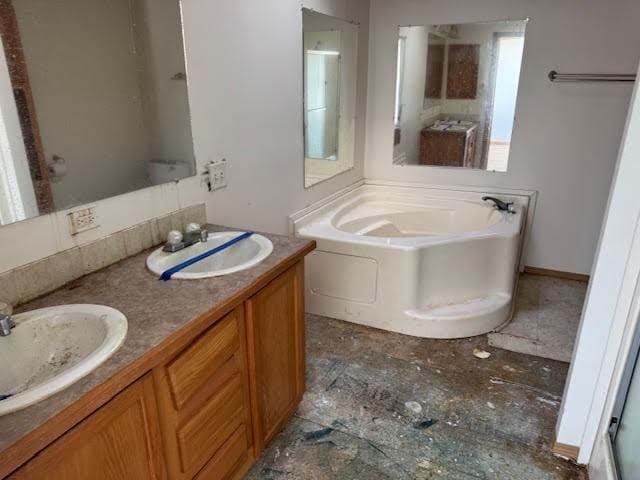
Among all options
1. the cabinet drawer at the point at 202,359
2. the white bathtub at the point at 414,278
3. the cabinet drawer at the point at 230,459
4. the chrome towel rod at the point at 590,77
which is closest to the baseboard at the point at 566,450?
the white bathtub at the point at 414,278

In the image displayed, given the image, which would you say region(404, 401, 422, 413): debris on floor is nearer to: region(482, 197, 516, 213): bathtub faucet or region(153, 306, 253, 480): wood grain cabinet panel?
region(153, 306, 253, 480): wood grain cabinet panel

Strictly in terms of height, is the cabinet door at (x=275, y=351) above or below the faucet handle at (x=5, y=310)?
below

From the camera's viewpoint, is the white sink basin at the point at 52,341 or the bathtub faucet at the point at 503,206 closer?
the white sink basin at the point at 52,341

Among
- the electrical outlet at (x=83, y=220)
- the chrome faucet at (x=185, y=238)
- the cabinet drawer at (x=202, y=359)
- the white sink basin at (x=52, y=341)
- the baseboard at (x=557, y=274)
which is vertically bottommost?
the baseboard at (x=557, y=274)

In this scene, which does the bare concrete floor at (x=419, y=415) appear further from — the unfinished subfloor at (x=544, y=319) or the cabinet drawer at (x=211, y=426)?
the cabinet drawer at (x=211, y=426)

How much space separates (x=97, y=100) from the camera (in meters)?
1.43

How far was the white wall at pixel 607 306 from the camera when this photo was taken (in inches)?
53.1

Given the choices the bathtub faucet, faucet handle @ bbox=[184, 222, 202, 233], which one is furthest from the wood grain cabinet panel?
the bathtub faucet

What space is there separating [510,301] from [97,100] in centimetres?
240

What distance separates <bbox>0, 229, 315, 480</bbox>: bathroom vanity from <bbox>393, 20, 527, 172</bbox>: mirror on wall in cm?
220

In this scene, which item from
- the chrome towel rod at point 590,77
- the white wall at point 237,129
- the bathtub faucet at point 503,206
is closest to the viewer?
the white wall at point 237,129

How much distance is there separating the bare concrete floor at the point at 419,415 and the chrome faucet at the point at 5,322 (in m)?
0.99

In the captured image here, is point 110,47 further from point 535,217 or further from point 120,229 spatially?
point 535,217

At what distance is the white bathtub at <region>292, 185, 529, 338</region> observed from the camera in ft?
8.13
